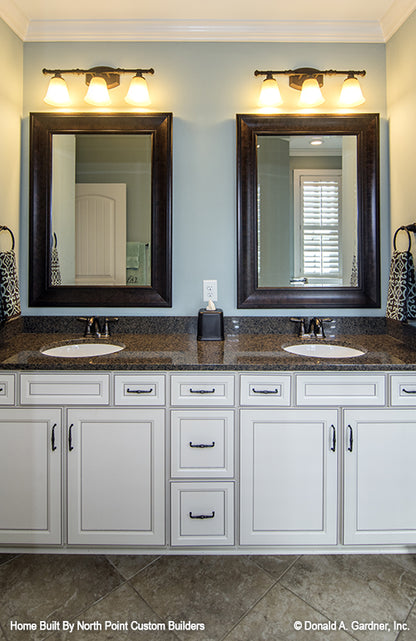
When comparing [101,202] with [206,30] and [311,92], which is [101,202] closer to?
[206,30]

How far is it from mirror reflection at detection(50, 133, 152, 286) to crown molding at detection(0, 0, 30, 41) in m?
0.54

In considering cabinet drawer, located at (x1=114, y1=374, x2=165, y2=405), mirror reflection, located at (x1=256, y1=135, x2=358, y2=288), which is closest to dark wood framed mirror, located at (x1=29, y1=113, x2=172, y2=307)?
mirror reflection, located at (x1=256, y1=135, x2=358, y2=288)

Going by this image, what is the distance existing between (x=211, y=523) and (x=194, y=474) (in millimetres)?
220

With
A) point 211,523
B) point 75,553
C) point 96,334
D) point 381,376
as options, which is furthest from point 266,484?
point 96,334

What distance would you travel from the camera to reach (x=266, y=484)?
5.51ft

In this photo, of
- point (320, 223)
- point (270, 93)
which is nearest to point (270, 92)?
point (270, 93)

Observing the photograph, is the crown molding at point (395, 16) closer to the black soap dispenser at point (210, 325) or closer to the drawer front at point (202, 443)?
the black soap dispenser at point (210, 325)

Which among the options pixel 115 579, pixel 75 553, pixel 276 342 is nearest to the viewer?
pixel 115 579

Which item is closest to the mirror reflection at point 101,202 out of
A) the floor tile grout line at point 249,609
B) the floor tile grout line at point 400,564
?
the floor tile grout line at point 249,609

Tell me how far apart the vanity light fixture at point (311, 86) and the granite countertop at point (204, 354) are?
1211mm

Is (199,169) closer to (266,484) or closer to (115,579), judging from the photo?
(266,484)

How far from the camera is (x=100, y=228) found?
219 centimetres

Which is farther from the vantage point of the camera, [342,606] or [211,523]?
[211,523]

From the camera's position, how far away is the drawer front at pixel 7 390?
1662 mm
